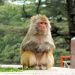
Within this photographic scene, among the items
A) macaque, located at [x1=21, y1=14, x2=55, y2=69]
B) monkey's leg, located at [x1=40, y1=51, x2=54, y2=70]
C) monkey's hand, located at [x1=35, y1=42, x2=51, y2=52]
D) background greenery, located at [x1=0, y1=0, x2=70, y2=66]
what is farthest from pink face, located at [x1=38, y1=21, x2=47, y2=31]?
background greenery, located at [x1=0, y1=0, x2=70, y2=66]

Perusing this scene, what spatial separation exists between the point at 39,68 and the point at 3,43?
11174mm

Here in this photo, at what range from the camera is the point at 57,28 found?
19.4 meters

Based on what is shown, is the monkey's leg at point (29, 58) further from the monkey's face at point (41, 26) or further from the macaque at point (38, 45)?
the monkey's face at point (41, 26)

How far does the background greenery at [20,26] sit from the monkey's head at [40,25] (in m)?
9.54

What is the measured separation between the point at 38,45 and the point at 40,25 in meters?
0.46

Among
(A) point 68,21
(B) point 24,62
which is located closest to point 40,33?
(B) point 24,62

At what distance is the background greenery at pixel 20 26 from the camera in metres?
19.4

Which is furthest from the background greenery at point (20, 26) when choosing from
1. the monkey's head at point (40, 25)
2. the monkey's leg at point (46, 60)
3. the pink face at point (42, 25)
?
the pink face at point (42, 25)

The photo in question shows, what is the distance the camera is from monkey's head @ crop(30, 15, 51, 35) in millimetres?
9219

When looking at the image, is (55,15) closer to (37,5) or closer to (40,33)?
(37,5)

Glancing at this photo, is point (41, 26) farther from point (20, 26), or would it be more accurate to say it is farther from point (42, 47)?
point (20, 26)

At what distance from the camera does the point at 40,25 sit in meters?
9.23

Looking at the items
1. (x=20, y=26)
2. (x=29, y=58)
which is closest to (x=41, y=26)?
(x=29, y=58)

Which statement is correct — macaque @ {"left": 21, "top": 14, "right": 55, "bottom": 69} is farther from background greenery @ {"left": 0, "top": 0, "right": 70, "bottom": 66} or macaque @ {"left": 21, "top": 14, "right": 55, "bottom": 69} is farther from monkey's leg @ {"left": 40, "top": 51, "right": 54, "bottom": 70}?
background greenery @ {"left": 0, "top": 0, "right": 70, "bottom": 66}
